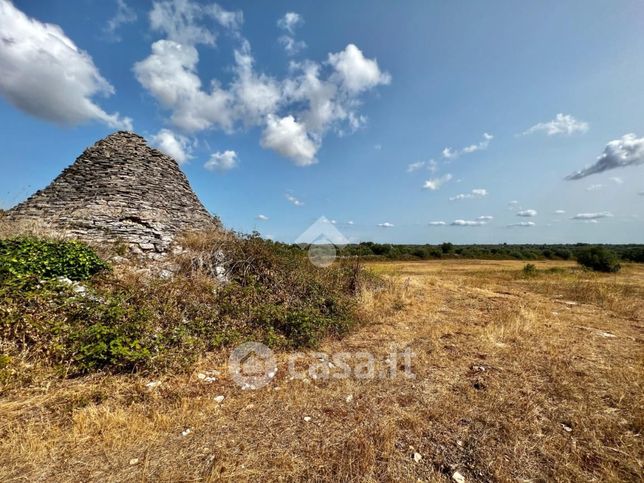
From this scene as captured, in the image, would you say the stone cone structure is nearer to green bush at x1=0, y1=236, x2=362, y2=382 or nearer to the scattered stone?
green bush at x1=0, y1=236, x2=362, y2=382

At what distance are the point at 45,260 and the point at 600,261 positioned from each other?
36.7 m

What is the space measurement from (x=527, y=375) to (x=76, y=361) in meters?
6.06

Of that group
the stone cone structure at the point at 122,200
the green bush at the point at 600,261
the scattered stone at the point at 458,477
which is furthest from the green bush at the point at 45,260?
the green bush at the point at 600,261

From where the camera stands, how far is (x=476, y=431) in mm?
2748

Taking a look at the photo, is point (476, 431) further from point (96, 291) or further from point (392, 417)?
point (96, 291)

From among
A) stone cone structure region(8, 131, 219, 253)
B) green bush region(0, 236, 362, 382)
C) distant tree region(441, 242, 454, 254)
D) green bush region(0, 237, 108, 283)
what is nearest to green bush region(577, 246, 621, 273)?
distant tree region(441, 242, 454, 254)

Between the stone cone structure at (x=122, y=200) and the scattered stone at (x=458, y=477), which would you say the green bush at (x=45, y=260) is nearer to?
the stone cone structure at (x=122, y=200)

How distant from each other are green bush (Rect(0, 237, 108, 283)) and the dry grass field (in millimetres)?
2390

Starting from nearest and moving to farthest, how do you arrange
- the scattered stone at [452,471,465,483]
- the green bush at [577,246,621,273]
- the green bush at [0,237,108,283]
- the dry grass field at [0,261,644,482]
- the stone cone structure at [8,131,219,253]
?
the scattered stone at [452,471,465,483] → the dry grass field at [0,261,644,482] → the green bush at [0,237,108,283] → the stone cone structure at [8,131,219,253] → the green bush at [577,246,621,273]

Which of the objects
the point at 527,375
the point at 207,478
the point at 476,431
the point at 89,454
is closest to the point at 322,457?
the point at 207,478

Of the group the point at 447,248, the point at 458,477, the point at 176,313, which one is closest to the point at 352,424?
the point at 458,477

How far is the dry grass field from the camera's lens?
228 centimetres

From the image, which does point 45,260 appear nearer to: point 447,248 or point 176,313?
point 176,313

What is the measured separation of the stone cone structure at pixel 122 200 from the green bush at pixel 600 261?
107 feet
